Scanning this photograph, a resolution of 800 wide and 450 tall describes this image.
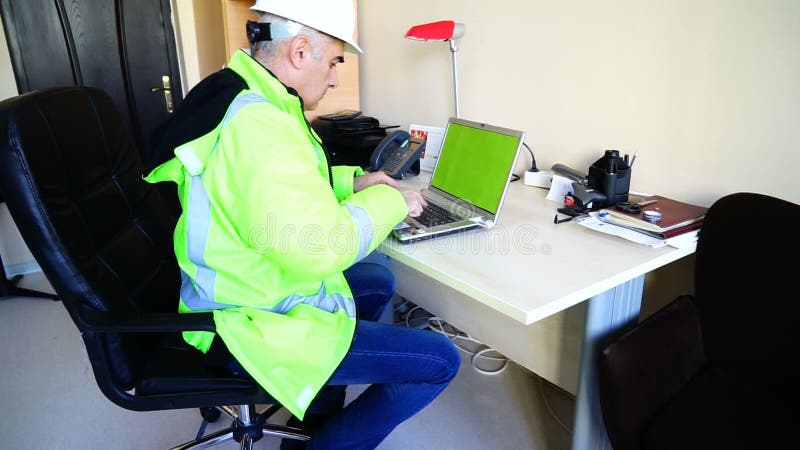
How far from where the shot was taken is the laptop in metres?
1.27

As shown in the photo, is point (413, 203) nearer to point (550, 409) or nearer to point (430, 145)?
point (430, 145)

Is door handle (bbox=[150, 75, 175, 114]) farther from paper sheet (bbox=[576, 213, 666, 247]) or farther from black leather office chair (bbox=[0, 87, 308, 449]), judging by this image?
paper sheet (bbox=[576, 213, 666, 247])

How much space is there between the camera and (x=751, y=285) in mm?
1129

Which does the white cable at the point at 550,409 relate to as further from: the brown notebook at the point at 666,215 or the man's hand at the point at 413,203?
the man's hand at the point at 413,203

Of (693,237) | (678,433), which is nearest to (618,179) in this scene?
(693,237)

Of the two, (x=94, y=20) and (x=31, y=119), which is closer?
(x=31, y=119)

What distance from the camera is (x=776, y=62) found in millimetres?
1232

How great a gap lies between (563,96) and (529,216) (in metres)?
0.52

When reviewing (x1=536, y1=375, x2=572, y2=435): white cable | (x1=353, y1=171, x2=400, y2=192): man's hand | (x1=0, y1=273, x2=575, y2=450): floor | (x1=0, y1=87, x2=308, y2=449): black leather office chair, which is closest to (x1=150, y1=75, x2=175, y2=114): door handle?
(x1=0, y1=273, x2=575, y2=450): floor

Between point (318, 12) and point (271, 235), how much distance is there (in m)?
0.51

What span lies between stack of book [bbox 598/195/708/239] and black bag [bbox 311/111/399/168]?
103cm

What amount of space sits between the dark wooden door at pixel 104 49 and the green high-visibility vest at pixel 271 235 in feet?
6.82

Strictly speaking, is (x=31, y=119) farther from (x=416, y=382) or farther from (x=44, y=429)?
(x=44, y=429)

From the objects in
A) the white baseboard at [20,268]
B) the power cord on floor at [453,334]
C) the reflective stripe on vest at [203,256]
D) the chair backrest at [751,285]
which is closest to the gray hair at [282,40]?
the reflective stripe on vest at [203,256]
